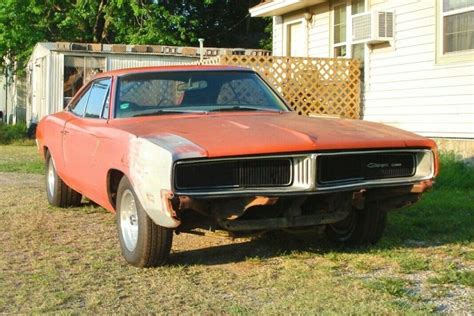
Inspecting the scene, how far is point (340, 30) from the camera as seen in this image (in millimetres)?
14133

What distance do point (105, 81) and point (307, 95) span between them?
7424 mm

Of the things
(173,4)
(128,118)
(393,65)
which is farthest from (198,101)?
(173,4)

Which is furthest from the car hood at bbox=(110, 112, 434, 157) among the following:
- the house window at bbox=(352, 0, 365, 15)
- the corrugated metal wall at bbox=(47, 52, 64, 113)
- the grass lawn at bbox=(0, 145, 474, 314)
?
the corrugated metal wall at bbox=(47, 52, 64, 113)

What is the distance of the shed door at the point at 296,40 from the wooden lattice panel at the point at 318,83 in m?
2.34

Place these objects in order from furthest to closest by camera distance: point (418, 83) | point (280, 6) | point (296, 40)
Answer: point (296, 40) → point (280, 6) → point (418, 83)

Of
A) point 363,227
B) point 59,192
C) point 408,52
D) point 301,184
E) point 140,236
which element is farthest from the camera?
point 408,52

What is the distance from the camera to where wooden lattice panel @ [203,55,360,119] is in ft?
43.2

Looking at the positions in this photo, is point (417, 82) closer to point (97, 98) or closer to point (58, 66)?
point (97, 98)

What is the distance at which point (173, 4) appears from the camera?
29.1 meters

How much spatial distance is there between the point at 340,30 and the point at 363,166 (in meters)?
9.71

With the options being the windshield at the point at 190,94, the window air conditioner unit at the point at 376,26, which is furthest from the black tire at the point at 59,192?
the window air conditioner unit at the point at 376,26

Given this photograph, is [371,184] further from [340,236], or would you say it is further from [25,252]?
[25,252]

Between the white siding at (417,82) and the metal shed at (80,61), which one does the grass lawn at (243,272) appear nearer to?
the white siding at (417,82)

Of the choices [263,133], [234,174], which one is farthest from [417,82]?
[234,174]
